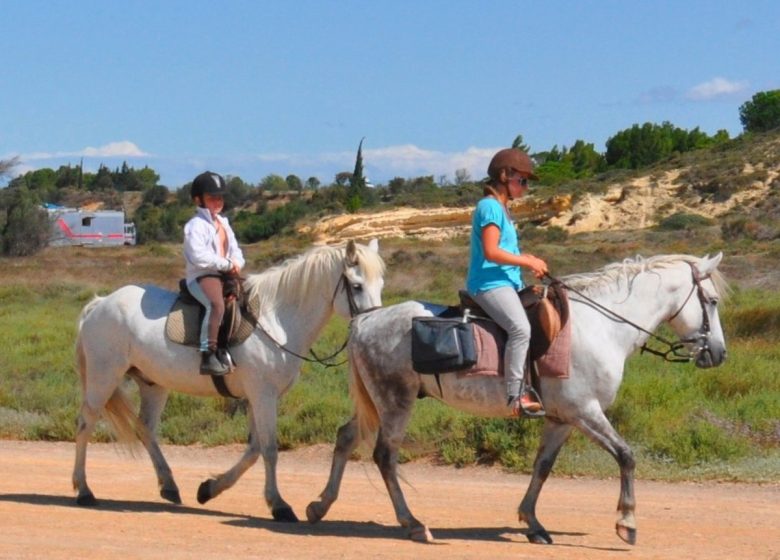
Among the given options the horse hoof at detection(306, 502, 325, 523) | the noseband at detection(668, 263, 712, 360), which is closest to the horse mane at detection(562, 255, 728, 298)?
the noseband at detection(668, 263, 712, 360)

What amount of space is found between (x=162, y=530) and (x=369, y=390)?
5.96 ft

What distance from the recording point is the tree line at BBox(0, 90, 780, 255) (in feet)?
213

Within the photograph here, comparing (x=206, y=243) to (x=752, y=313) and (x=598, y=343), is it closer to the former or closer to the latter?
(x=598, y=343)

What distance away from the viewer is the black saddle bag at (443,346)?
9031mm

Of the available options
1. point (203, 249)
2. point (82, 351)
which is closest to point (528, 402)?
point (203, 249)

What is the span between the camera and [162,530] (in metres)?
9.34

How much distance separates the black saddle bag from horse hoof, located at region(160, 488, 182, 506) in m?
2.94

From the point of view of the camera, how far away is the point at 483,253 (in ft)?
29.6

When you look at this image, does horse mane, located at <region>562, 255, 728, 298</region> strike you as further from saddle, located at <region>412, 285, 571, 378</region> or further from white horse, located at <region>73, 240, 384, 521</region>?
white horse, located at <region>73, 240, 384, 521</region>

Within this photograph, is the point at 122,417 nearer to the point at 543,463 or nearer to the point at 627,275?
the point at 543,463

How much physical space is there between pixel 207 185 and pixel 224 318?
1.15m

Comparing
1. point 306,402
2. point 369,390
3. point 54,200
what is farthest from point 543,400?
point 54,200

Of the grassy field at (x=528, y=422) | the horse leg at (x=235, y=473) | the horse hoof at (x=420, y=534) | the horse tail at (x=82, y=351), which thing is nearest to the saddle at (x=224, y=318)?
the horse leg at (x=235, y=473)

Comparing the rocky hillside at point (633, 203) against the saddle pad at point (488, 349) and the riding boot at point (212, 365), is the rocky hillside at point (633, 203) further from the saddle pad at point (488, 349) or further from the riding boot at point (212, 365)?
the saddle pad at point (488, 349)
